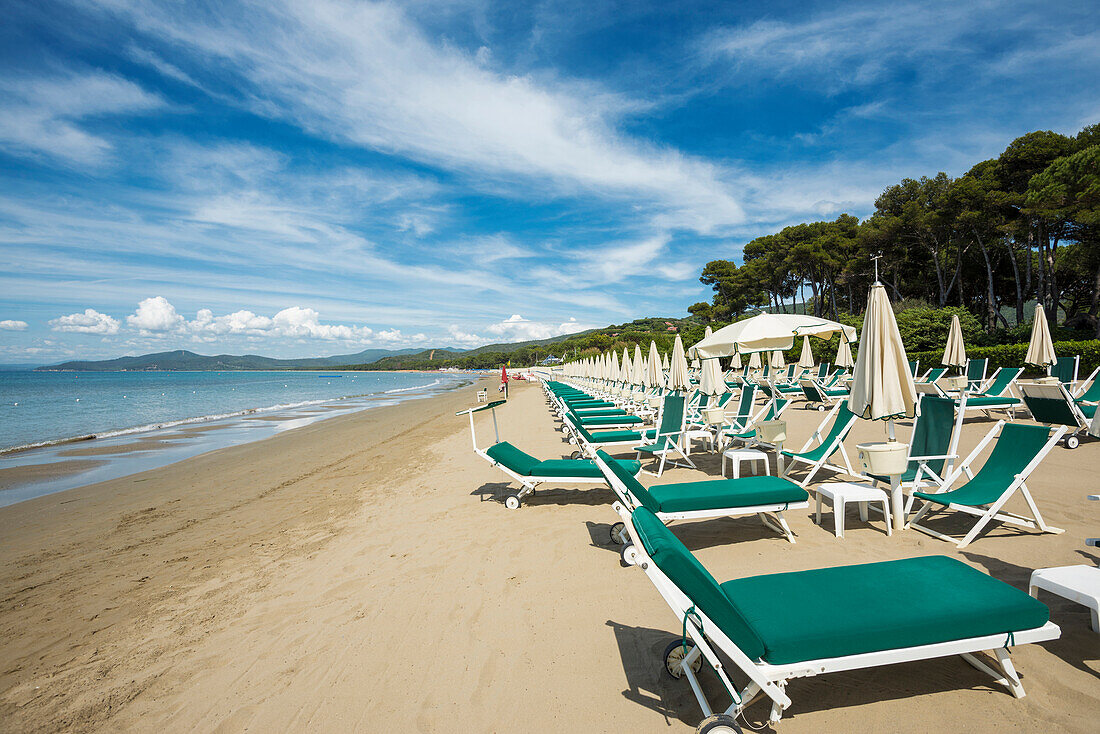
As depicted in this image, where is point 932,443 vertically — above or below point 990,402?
above

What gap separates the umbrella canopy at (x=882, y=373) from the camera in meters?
4.19

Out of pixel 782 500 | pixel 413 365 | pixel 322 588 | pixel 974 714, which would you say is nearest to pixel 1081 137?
pixel 782 500

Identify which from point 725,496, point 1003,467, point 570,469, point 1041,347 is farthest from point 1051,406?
point 1041,347

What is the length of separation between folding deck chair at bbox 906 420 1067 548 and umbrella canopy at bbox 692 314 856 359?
396 cm

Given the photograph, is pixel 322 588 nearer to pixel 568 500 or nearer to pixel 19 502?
pixel 568 500

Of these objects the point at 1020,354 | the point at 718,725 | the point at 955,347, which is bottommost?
the point at 718,725

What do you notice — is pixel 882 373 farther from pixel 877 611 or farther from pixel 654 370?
pixel 654 370

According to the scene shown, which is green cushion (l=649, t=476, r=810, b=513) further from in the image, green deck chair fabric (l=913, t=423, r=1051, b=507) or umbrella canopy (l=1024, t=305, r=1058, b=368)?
umbrella canopy (l=1024, t=305, r=1058, b=368)

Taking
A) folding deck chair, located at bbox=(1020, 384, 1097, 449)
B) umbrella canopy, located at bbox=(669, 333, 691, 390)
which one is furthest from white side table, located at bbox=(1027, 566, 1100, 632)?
umbrella canopy, located at bbox=(669, 333, 691, 390)

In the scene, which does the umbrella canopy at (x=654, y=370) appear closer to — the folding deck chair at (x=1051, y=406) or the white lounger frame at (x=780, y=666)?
the folding deck chair at (x=1051, y=406)

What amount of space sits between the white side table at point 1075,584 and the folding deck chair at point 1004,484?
1139 mm

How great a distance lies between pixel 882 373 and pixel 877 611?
286 centimetres

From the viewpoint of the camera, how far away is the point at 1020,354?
14.9 m

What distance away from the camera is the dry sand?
7.36ft
